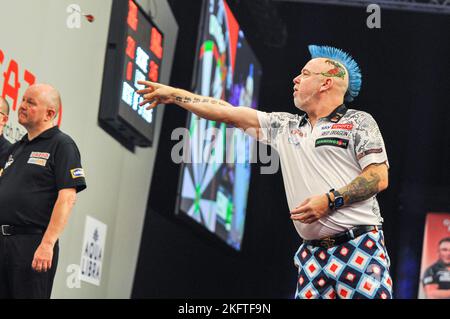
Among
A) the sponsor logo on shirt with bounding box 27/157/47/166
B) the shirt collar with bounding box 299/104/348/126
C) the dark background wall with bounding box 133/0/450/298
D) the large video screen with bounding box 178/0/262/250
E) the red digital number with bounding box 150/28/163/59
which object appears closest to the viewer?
the shirt collar with bounding box 299/104/348/126

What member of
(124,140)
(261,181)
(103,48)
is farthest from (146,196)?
(261,181)

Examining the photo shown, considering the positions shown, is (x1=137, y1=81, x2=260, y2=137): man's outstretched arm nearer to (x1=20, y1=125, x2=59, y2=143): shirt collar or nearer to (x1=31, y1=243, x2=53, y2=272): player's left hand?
(x1=20, y1=125, x2=59, y2=143): shirt collar

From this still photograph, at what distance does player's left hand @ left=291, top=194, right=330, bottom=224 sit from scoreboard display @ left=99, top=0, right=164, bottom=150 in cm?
309

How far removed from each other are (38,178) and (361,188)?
1.40m

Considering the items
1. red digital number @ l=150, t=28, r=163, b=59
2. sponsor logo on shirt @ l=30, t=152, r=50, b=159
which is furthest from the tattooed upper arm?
red digital number @ l=150, t=28, r=163, b=59

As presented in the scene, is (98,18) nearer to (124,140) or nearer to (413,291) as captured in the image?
(124,140)

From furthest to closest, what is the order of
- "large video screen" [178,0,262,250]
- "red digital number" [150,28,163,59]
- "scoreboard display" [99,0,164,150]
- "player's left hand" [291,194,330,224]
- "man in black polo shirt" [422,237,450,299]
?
"man in black polo shirt" [422,237,450,299] < "large video screen" [178,0,262,250] < "red digital number" [150,28,163,59] < "scoreboard display" [99,0,164,150] < "player's left hand" [291,194,330,224]

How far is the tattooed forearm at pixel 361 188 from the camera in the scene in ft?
10.1

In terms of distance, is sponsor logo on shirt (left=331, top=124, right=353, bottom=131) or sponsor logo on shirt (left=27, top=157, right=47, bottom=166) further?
sponsor logo on shirt (left=27, top=157, right=47, bottom=166)

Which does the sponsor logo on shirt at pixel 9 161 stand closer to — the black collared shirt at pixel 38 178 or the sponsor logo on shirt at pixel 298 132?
the black collared shirt at pixel 38 178

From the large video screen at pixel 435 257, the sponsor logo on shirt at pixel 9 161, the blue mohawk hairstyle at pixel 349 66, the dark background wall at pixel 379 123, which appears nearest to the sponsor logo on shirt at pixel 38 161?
the sponsor logo on shirt at pixel 9 161

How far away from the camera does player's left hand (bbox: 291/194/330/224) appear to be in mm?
3036

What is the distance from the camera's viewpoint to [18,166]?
3.61m

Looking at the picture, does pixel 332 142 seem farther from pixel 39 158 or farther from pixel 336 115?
pixel 39 158
